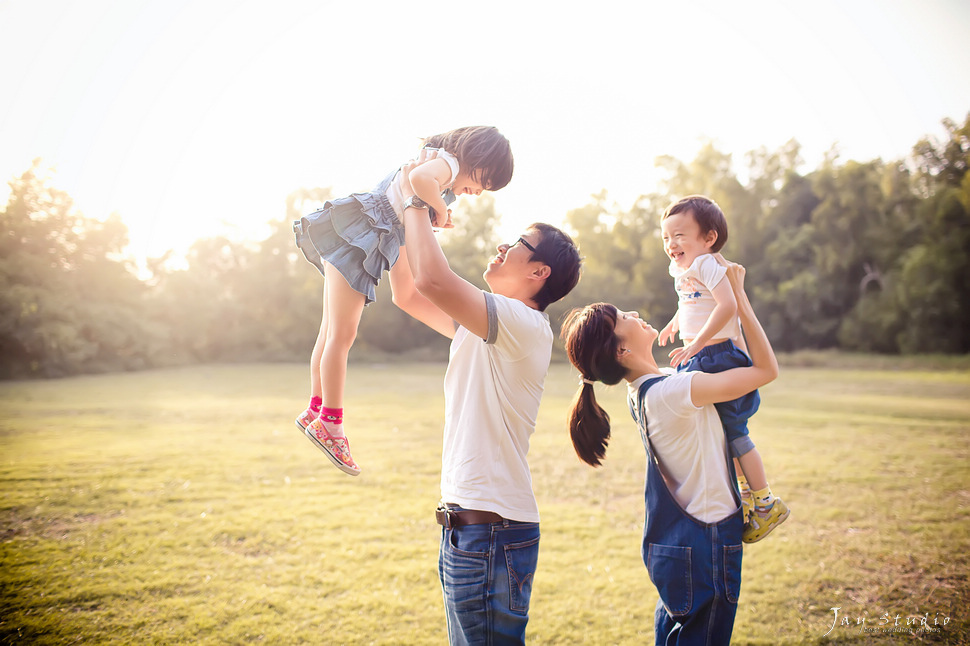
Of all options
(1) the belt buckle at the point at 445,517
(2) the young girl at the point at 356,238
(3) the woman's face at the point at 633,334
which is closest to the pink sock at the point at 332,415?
(2) the young girl at the point at 356,238

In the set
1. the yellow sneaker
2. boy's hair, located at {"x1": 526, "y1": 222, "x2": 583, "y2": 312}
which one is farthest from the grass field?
boy's hair, located at {"x1": 526, "y1": 222, "x2": 583, "y2": 312}

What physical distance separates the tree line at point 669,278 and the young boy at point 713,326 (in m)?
17.5

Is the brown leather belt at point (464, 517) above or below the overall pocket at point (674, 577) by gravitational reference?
above

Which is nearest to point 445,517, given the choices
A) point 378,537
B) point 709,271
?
point 709,271

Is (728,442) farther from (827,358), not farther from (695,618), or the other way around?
(827,358)

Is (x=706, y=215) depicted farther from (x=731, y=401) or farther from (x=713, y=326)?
(x=731, y=401)

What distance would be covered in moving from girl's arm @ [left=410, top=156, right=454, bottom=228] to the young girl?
12cm

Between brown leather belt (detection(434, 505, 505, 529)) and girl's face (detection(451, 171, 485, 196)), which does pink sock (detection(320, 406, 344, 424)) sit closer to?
brown leather belt (detection(434, 505, 505, 529))

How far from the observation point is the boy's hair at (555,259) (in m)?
1.73

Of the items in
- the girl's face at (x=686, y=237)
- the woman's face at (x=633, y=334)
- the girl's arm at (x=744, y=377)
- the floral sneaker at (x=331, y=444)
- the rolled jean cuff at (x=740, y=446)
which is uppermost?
the girl's face at (x=686, y=237)

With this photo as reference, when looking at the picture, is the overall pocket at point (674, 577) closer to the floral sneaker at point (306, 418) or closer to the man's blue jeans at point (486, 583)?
the man's blue jeans at point (486, 583)

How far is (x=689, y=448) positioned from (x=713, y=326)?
0.39m

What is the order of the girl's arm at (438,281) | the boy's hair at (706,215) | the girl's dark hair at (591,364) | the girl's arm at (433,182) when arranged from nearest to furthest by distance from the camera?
the girl's arm at (438,281) < the girl's arm at (433,182) < the girl's dark hair at (591,364) < the boy's hair at (706,215)

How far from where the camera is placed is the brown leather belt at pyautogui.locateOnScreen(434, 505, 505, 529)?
1.53m
